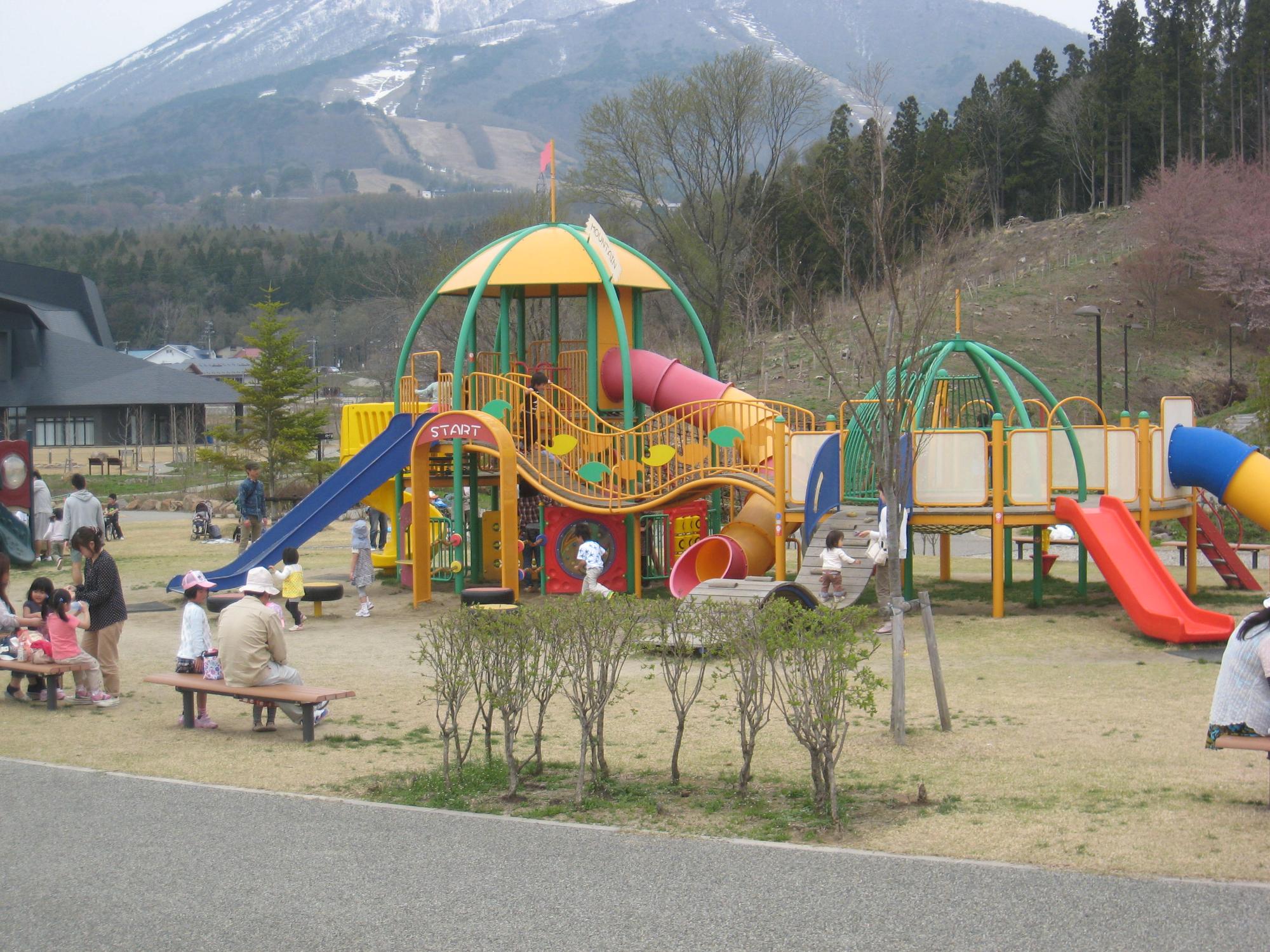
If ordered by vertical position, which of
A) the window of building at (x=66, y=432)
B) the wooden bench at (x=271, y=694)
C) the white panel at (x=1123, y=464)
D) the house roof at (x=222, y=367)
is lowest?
the wooden bench at (x=271, y=694)

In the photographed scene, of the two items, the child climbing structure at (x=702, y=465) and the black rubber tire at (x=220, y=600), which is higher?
the child climbing structure at (x=702, y=465)

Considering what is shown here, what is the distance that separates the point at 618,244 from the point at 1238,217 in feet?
140

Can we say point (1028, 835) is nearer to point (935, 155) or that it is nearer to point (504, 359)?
point (504, 359)

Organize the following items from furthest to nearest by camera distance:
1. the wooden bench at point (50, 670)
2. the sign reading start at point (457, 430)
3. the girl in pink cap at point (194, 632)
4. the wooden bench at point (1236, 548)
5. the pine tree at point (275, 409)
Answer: the pine tree at point (275, 409) → the wooden bench at point (1236, 548) → the sign reading start at point (457, 430) → the wooden bench at point (50, 670) → the girl in pink cap at point (194, 632)

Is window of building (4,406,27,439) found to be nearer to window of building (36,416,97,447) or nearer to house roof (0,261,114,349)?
window of building (36,416,97,447)

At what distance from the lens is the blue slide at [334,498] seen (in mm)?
19603

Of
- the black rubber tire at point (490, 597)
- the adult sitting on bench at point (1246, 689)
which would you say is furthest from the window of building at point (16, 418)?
the adult sitting on bench at point (1246, 689)

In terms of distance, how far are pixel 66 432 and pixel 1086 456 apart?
63.9 m

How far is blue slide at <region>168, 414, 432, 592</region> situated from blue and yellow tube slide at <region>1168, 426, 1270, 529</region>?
34.3 ft

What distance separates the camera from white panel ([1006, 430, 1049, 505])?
53.5 ft

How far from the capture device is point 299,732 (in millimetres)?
10641

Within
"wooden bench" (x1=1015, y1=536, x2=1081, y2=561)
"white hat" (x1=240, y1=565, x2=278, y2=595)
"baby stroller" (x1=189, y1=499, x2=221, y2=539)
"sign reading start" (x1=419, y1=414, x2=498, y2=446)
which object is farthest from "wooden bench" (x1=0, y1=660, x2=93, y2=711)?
"baby stroller" (x1=189, y1=499, x2=221, y2=539)

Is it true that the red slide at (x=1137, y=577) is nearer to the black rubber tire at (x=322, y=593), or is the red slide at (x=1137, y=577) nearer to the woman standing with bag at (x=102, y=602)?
the black rubber tire at (x=322, y=593)

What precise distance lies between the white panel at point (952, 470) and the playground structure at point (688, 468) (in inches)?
1.0
